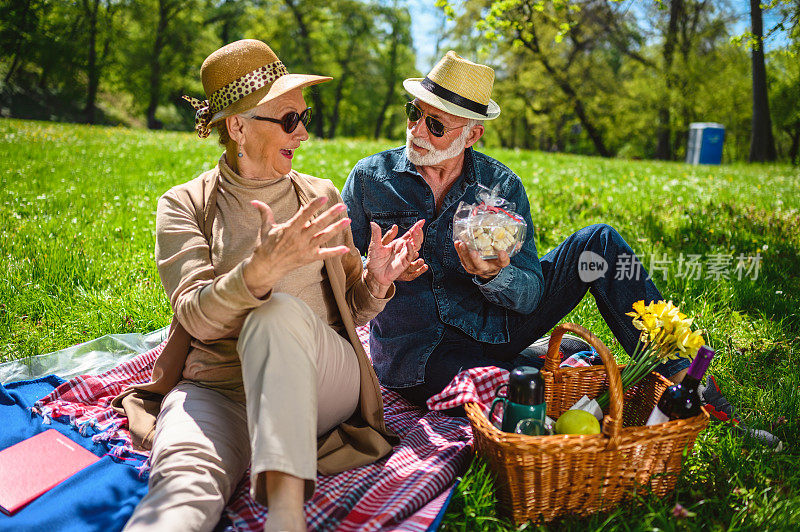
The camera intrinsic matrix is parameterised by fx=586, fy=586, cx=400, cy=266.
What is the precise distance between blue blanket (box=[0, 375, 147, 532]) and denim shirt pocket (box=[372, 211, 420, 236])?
190 centimetres

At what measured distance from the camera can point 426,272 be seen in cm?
366

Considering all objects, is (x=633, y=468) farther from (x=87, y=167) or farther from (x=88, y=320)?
(x=87, y=167)

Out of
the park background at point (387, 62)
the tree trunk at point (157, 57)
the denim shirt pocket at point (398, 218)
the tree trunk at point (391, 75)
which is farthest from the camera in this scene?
the tree trunk at point (391, 75)

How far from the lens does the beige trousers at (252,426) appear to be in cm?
216

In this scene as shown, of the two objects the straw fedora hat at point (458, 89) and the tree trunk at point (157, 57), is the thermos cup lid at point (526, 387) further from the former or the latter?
the tree trunk at point (157, 57)

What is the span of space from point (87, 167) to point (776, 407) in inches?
393

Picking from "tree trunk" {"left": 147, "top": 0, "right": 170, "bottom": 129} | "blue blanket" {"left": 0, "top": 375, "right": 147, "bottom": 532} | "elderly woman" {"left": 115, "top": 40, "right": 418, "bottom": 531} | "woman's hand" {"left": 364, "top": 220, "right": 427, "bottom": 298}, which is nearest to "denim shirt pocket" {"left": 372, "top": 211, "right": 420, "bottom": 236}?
"elderly woman" {"left": 115, "top": 40, "right": 418, "bottom": 531}

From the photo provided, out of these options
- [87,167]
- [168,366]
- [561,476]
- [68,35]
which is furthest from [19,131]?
[68,35]

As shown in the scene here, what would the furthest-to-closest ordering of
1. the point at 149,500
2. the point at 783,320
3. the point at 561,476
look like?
1. the point at 783,320
2. the point at 561,476
3. the point at 149,500

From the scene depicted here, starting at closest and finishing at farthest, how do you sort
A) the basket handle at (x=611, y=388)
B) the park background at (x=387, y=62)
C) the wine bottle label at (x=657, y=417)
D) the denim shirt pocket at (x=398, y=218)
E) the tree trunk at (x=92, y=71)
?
the basket handle at (x=611, y=388) < the wine bottle label at (x=657, y=417) < the denim shirt pocket at (x=398, y=218) < the park background at (x=387, y=62) < the tree trunk at (x=92, y=71)

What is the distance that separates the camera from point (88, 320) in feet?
15.0

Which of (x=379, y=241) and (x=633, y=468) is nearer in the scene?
(x=633, y=468)

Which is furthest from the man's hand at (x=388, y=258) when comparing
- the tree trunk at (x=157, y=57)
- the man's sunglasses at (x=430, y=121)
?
the tree trunk at (x=157, y=57)

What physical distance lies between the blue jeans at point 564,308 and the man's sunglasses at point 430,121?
3.25 ft
